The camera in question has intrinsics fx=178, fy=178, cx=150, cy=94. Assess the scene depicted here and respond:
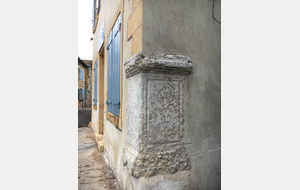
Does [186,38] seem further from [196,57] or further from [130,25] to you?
[130,25]

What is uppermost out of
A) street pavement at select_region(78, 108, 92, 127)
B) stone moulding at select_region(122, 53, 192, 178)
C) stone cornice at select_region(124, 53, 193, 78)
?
stone cornice at select_region(124, 53, 193, 78)

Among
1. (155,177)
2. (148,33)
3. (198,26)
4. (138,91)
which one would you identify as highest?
(198,26)

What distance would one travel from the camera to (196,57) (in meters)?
1.82

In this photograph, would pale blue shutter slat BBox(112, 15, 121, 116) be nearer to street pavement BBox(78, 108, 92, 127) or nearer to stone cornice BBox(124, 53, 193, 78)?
stone cornice BBox(124, 53, 193, 78)

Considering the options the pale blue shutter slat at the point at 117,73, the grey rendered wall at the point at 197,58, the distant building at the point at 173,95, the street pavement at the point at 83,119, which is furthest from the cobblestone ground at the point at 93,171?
the street pavement at the point at 83,119

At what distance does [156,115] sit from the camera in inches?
62.9

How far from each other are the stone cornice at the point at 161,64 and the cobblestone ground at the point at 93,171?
172cm

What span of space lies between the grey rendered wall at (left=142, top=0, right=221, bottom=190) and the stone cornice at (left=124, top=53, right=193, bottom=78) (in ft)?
0.27

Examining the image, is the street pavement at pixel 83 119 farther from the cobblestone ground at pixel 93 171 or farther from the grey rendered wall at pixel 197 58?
the grey rendered wall at pixel 197 58

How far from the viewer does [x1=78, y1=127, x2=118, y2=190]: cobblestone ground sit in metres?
2.46

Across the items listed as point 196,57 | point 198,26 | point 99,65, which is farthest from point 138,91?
point 99,65

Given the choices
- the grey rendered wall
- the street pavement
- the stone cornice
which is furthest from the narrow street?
the street pavement

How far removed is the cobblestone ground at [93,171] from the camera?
2.46 m

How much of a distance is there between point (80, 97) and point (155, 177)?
63.5 feet
